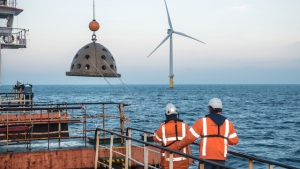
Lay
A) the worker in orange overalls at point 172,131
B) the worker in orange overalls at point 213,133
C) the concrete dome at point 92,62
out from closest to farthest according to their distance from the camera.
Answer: the worker in orange overalls at point 213,133, the worker in orange overalls at point 172,131, the concrete dome at point 92,62

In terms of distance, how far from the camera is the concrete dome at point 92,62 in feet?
26.4

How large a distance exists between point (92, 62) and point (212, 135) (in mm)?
2894

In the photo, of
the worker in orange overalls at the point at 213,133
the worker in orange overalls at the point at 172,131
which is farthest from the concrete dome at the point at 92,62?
the worker in orange overalls at the point at 213,133

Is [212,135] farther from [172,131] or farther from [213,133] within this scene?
[172,131]

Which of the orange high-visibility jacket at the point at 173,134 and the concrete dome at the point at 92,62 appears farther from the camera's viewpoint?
the concrete dome at the point at 92,62

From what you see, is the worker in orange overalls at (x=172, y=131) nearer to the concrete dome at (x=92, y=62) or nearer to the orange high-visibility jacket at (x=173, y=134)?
the orange high-visibility jacket at (x=173, y=134)

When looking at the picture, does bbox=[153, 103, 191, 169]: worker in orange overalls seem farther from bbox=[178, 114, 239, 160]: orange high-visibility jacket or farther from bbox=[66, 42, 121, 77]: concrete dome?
bbox=[66, 42, 121, 77]: concrete dome

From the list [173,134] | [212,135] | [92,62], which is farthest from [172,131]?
[92,62]

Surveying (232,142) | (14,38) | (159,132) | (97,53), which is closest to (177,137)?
(159,132)

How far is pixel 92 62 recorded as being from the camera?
8062 millimetres

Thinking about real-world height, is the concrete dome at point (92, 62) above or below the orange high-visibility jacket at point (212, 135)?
above

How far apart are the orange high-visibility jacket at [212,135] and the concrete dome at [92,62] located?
2.44 m

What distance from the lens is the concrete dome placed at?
8047 millimetres

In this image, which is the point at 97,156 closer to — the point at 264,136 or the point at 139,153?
the point at 139,153
